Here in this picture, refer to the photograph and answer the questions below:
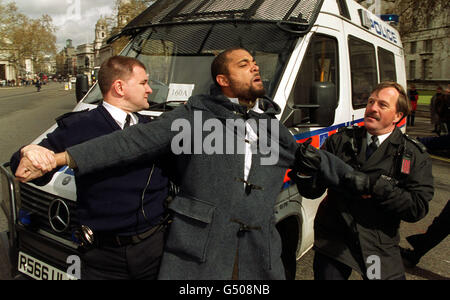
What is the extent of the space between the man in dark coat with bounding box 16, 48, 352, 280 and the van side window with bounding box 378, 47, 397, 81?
3837mm

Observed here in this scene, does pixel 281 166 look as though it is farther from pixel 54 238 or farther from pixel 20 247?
pixel 20 247

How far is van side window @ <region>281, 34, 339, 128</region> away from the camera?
298cm

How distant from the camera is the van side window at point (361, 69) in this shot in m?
4.05

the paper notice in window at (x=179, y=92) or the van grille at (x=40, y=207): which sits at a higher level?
the paper notice in window at (x=179, y=92)

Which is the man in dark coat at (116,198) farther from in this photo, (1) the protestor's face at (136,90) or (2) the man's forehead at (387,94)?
(2) the man's forehead at (387,94)

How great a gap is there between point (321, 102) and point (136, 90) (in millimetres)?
1395

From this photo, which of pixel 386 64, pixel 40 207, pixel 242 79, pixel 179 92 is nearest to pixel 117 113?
pixel 242 79

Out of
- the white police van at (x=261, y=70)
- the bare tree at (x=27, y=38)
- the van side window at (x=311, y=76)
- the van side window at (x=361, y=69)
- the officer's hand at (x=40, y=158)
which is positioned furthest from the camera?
the bare tree at (x=27, y=38)

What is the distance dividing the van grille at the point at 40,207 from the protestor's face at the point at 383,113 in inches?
71.8

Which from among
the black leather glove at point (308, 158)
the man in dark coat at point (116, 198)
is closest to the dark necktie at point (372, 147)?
the black leather glove at point (308, 158)

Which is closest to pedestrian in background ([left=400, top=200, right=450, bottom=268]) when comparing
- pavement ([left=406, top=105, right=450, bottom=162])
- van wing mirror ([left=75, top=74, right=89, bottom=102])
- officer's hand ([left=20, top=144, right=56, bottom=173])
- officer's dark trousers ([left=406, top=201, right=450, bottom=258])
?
officer's dark trousers ([left=406, top=201, right=450, bottom=258])

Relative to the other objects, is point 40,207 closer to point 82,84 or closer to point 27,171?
point 27,171

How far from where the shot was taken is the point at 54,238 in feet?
7.79

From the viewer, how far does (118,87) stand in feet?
6.73
